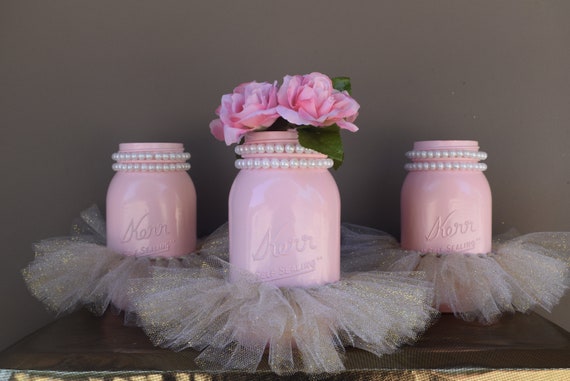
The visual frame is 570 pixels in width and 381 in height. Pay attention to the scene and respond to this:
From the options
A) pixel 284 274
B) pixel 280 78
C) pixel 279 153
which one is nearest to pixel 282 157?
pixel 279 153

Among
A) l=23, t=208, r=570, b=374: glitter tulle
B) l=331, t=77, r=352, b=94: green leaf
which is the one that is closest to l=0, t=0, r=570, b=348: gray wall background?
l=23, t=208, r=570, b=374: glitter tulle

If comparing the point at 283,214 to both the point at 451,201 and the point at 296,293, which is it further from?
the point at 451,201

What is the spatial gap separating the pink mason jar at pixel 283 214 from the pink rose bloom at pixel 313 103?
0.03 metres

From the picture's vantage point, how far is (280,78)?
36.4 inches

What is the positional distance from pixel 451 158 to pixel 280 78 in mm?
363

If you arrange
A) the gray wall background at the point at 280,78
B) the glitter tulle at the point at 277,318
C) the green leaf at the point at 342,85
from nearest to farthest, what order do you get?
the glitter tulle at the point at 277,318, the green leaf at the point at 342,85, the gray wall background at the point at 280,78

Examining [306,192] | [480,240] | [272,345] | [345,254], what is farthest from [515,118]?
[272,345]

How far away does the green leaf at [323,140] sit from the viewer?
59 cm

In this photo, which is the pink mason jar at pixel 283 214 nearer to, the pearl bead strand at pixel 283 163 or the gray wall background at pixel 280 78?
the pearl bead strand at pixel 283 163

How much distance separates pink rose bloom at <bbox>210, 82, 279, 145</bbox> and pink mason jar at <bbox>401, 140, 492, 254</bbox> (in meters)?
0.30

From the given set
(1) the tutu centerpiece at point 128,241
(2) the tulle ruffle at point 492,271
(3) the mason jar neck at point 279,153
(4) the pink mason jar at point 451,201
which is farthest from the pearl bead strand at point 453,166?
(1) the tutu centerpiece at point 128,241

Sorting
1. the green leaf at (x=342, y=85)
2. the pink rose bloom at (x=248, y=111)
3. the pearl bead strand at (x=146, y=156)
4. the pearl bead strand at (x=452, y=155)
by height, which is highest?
the green leaf at (x=342, y=85)

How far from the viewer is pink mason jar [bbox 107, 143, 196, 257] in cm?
76

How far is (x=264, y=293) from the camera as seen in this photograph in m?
0.57
